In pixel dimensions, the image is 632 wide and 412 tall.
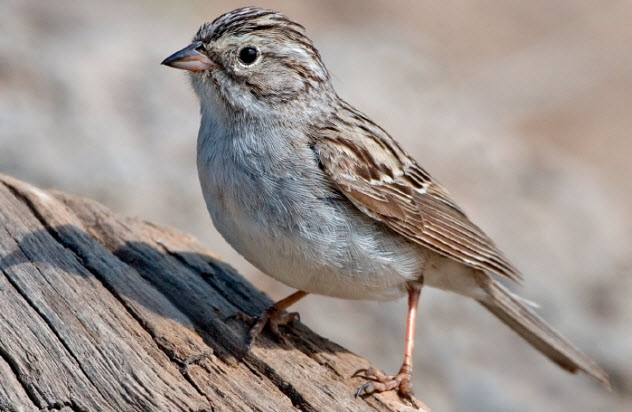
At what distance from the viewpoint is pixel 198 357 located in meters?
4.91

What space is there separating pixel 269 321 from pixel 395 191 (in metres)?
1.02

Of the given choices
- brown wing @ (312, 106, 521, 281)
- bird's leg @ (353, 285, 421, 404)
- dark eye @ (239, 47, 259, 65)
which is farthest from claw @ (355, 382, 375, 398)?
dark eye @ (239, 47, 259, 65)

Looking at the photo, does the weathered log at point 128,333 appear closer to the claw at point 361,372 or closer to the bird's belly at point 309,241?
the claw at point 361,372

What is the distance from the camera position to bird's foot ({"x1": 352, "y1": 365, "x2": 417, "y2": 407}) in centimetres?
511

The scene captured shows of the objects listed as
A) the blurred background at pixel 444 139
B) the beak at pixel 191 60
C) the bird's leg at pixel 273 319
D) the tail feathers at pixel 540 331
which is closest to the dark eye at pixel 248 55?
the beak at pixel 191 60

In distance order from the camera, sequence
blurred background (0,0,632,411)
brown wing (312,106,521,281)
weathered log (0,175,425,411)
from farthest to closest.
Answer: blurred background (0,0,632,411) → brown wing (312,106,521,281) → weathered log (0,175,425,411)

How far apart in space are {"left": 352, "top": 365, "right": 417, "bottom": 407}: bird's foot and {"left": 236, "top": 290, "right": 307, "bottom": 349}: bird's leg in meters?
0.50

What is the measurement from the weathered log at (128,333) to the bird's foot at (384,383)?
45 mm

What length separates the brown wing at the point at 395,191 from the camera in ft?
17.8

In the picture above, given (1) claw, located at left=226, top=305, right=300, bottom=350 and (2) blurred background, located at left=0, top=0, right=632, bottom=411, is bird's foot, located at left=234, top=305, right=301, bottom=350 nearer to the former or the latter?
(1) claw, located at left=226, top=305, right=300, bottom=350

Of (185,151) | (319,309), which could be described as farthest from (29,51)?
(319,309)

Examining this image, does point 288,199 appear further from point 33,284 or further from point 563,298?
point 563,298

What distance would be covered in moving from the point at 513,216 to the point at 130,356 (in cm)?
588

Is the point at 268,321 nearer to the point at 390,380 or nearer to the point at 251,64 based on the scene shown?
the point at 390,380
